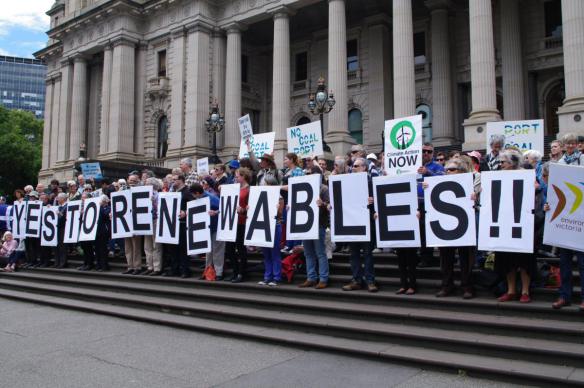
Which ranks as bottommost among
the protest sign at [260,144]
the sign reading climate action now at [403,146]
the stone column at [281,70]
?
the sign reading climate action now at [403,146]

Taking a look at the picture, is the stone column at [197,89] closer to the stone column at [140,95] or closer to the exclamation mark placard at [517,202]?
the stone column at [140,95]

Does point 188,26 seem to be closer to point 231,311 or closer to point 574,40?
point 574,40

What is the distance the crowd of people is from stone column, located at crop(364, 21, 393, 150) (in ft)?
66.4

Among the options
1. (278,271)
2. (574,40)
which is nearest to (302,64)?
(574,40)

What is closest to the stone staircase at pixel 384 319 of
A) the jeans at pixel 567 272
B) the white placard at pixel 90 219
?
the jeans at pixel 567 272

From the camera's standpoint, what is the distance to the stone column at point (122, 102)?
37.3m

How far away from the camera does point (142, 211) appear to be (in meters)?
12.1

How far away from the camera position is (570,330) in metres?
6.10

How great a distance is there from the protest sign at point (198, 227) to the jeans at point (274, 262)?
54.4 inches

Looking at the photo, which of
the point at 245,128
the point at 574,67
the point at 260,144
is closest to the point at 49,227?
the point at 245,128

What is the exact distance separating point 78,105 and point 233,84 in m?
15.6

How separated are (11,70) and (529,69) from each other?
17177 cm

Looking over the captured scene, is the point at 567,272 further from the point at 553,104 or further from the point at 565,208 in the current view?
the point at 553,104

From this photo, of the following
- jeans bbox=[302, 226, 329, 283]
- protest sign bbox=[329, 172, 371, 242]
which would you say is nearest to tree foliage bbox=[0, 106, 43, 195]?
jeans bbox=[302, 226, 329, 283]
